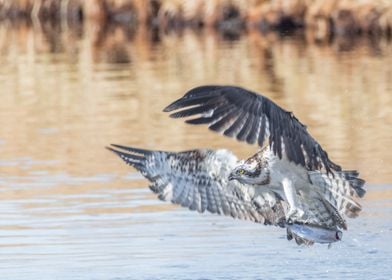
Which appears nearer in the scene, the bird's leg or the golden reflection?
the bird's leg

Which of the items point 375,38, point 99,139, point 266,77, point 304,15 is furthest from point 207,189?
point 304,15

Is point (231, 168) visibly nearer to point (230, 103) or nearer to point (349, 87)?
point (230, 103)

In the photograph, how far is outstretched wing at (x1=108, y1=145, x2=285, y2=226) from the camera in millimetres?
7676

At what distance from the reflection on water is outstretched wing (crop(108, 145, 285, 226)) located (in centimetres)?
37

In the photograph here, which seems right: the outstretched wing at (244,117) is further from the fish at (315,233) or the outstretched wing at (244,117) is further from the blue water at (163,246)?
the blue water at (163,246)

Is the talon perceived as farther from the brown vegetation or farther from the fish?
the brown vegetation

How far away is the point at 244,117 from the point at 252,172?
85 centimetres

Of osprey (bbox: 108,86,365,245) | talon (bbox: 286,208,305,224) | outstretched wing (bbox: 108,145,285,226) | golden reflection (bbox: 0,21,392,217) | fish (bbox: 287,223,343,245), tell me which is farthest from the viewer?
golden reflection (bbox: 0,21,392,217)

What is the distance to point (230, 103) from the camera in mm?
6602

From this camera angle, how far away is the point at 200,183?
7688 millimetres

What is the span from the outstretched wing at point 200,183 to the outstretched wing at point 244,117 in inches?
32.0

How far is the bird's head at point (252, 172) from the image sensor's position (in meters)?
7.36

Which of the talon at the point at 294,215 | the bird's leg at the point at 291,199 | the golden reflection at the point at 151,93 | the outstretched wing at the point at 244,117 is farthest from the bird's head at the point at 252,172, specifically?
the golden reflection at the point at 151,93

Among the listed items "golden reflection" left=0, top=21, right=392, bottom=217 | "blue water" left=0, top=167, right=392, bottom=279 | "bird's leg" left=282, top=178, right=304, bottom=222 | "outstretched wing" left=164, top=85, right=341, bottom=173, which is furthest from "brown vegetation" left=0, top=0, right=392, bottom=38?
"outstretched wing" left=164, top=85, right=341, bottom=173
